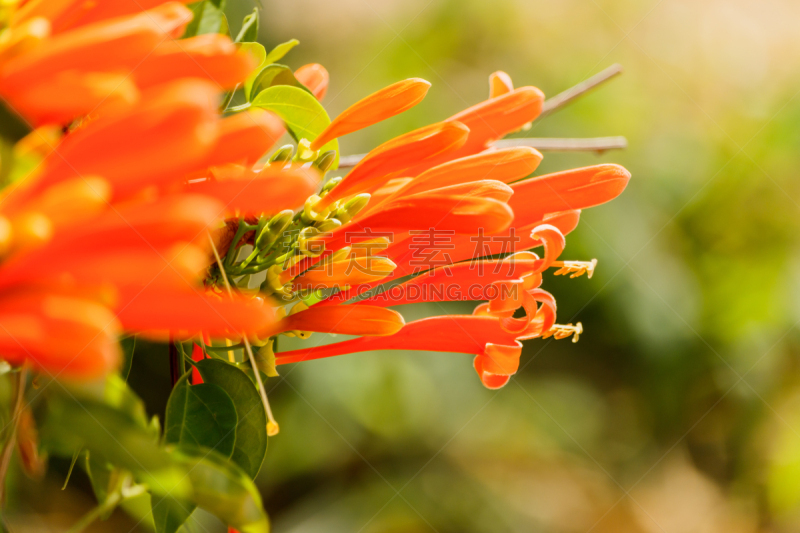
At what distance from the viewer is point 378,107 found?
38 cm

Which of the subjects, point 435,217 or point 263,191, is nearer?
point 263,191

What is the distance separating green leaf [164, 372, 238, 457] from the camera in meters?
0.31

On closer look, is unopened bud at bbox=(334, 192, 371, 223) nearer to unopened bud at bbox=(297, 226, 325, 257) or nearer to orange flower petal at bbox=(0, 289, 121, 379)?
unopened bud at bbox=(297, 226, 325, 257)

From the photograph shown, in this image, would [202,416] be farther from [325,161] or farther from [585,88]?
[585,88]

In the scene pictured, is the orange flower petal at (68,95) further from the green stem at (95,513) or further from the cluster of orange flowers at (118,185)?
the green stem at (95,513)

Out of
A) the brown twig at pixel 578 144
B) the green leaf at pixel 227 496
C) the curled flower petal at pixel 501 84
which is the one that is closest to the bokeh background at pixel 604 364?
the brown twig at pixel 578 144

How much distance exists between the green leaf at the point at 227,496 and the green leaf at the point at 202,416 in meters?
0.08

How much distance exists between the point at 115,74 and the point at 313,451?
5.59 ft

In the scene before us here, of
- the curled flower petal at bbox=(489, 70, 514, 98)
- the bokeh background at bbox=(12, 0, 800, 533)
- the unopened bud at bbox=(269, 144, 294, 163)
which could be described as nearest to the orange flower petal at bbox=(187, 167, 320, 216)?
the unopened bud at bbox=(269, 144, 294, 163)

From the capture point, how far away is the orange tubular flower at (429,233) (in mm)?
365

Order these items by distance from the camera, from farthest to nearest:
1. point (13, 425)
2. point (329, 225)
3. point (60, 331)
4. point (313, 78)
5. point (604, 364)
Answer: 1. point (604, 364)
2. point (313, 78)
3. point (329, 225)
4. point (13, 425)
5. point (60, 331)

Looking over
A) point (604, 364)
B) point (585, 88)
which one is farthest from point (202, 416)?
point (604, 364)

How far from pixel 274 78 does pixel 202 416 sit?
26 cm

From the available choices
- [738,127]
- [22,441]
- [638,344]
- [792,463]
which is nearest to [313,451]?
[638,344]
